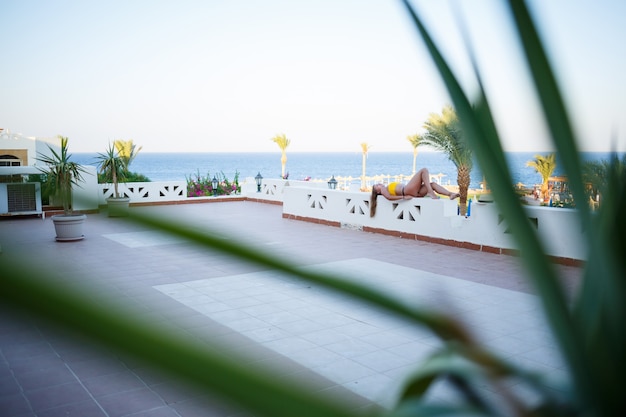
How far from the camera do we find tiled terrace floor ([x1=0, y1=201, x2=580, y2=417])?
404 cm

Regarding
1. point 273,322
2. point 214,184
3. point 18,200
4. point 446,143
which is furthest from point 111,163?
point 273,322

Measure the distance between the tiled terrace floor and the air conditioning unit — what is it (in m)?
4.31

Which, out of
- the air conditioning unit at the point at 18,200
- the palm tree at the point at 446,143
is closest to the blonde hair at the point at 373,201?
the palm tree at the point at 446,143

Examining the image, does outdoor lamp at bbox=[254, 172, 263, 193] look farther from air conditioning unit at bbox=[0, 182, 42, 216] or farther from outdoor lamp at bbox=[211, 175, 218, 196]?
air conditioning unit at bbox=[0, 182, 42, 216]

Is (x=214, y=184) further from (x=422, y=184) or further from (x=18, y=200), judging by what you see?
(x=422, y=184)

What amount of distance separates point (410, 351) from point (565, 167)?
16.5ft

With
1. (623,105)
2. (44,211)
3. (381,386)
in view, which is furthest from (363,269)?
(44,211)

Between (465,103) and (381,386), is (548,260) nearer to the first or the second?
(465,103)

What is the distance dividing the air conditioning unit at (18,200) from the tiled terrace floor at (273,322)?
431 cm

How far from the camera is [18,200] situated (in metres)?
15.1

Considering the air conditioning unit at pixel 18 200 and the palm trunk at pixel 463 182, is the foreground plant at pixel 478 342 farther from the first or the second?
the air conditioning unit at pixel 18 200

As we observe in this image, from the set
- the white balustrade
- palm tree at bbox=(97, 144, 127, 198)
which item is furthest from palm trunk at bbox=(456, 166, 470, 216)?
the white balustrade

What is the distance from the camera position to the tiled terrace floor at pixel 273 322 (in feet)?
13.3

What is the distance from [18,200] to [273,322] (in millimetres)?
11927
